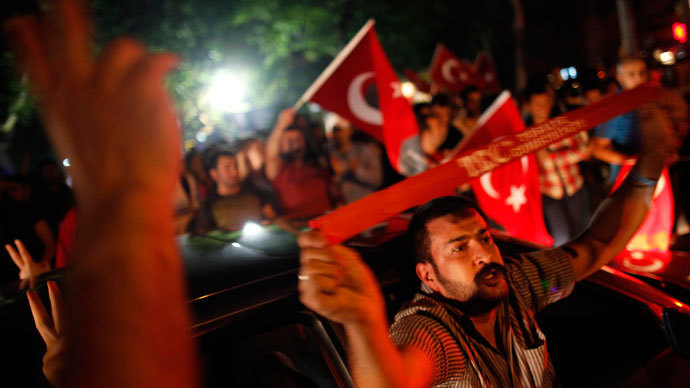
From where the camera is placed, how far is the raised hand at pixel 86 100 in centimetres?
62

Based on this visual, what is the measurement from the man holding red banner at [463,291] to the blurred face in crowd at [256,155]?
3.90m

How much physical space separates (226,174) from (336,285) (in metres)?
3.76

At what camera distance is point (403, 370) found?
1219 millimetres

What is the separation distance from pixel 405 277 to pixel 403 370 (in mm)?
693

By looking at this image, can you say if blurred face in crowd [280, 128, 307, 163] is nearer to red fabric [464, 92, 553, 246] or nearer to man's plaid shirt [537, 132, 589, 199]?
red fabric [464, 92, 553, 246]

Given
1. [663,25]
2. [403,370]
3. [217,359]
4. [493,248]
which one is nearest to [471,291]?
[493,248]

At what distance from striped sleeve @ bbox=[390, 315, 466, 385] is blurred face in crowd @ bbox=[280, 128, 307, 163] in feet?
12.5

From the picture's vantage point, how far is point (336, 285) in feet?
3.56

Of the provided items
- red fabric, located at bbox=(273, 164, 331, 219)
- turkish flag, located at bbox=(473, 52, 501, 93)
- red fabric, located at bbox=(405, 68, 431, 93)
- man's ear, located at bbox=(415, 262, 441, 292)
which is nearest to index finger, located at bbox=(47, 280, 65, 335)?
man's ear, located at bbox=(415, 262, 441, 292)

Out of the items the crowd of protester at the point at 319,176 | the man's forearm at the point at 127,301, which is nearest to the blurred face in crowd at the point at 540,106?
the crowd of protester at the point at 319,176

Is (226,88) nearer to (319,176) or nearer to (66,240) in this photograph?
(319,176)

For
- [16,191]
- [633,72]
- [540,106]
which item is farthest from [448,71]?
[16,191]

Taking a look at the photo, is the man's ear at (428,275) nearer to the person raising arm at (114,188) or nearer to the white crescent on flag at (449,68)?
the person raising arm at (114,188)

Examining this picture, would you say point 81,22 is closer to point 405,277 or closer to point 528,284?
point 405,277
